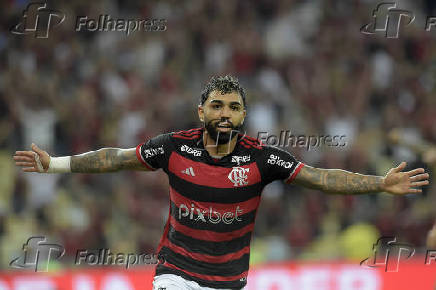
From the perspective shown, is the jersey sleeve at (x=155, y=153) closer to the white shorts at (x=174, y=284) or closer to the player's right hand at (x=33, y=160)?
the player's right hand at (x=33, y=160)

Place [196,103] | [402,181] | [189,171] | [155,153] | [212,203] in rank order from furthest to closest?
[196,103], [155,153], [189,171], [212,203], [402,181]

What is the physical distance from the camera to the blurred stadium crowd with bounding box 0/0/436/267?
12094 millimetres

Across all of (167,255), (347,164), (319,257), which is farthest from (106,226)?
(167,255)

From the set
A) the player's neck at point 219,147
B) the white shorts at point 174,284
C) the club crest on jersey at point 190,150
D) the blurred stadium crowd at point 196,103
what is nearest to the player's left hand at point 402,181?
the player's neck at point 219,147

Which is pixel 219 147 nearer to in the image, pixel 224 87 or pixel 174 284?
pixel 224 87

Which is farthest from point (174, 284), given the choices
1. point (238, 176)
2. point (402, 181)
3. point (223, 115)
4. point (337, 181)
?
point (402, 181)

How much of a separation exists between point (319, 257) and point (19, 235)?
182 inches

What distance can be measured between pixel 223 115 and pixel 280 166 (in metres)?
0.66

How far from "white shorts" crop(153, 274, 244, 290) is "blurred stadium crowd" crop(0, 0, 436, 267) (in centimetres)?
552

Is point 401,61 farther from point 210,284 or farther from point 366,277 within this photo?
point 210,284

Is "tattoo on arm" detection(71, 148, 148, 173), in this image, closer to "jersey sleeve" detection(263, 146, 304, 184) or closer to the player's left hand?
"jersey sleeve" detection(263, 146, 304, 184)

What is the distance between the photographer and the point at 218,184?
21.1 feet

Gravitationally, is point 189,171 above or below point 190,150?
below

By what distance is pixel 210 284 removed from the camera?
251 inches
